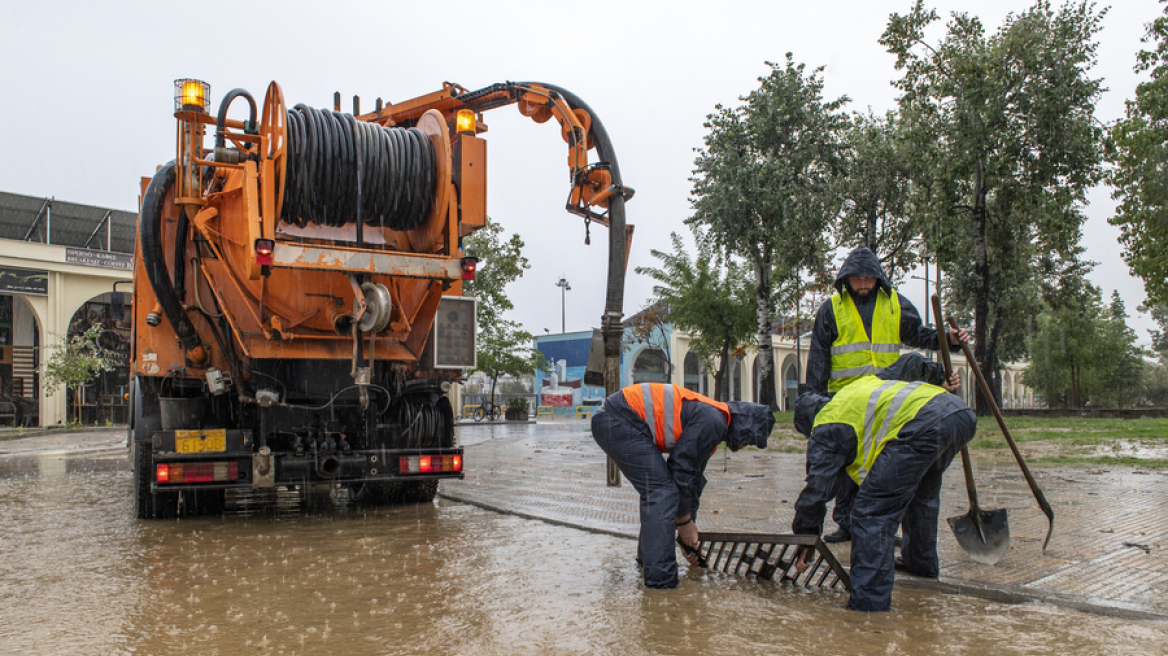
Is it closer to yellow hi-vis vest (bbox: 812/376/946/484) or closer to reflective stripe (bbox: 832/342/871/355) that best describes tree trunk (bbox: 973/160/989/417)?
reflective stripe (bbox: 832/342/871/355)

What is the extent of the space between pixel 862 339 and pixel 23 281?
33.3 meters

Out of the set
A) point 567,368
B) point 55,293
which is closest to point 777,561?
point 55,293

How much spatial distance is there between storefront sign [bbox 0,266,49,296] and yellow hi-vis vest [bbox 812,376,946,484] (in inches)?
1308

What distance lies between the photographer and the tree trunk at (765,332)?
87.6ft

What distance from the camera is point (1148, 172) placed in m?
19.0

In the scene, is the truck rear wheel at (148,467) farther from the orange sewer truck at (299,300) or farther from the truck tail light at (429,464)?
the truck tail light at (429,464)

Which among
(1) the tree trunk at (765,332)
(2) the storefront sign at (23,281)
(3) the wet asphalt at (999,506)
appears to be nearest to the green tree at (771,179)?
(1) the tree trunk at (765,332)

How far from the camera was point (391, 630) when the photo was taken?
13.0ft

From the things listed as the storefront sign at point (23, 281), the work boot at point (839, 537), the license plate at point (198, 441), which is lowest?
the work boot at point (839, 537)

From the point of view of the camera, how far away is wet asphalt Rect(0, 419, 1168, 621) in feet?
14.7

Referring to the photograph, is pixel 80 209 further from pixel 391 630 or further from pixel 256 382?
pixel 391 630

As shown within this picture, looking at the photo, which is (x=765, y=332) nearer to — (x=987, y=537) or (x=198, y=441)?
(x=198, y=441)

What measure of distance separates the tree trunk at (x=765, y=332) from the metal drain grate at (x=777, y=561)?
21736 millimetres

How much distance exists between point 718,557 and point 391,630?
201 cm
